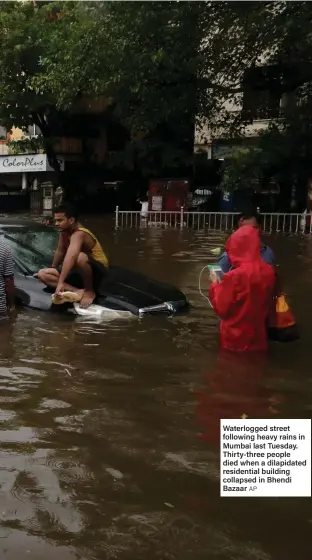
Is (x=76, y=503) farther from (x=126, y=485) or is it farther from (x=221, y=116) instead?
(x=221, y=116)

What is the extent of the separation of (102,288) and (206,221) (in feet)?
→ 43.2

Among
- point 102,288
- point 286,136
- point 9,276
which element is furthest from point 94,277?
point 286,136

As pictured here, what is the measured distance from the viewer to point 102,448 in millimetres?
3658

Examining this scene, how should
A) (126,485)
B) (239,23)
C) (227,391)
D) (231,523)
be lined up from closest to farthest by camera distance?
(231,523) → (126,485) → (227,391) → (239,23)

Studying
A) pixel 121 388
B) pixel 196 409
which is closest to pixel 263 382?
pixel 196 409

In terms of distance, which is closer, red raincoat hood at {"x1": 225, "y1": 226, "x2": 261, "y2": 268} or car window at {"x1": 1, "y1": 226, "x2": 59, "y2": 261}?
red raincoat hood at {"x1": 225, "y1": 226, "x2": 261, "y2": 268}

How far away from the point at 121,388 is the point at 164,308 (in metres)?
2.10

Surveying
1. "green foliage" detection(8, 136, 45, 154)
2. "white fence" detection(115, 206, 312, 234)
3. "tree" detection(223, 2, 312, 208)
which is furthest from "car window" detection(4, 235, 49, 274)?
"green foliage" detection(8, 136, 45, 154)

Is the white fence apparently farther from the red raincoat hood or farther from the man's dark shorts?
the red raincoat hood

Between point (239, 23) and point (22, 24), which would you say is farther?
point (22, 24)

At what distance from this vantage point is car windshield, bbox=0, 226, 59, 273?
23.8 feet

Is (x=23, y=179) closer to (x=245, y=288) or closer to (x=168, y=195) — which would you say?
(x=168, y=195)

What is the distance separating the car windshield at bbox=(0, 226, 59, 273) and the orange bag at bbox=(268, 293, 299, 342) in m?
3.03

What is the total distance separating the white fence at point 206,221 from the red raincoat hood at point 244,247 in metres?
11.2
